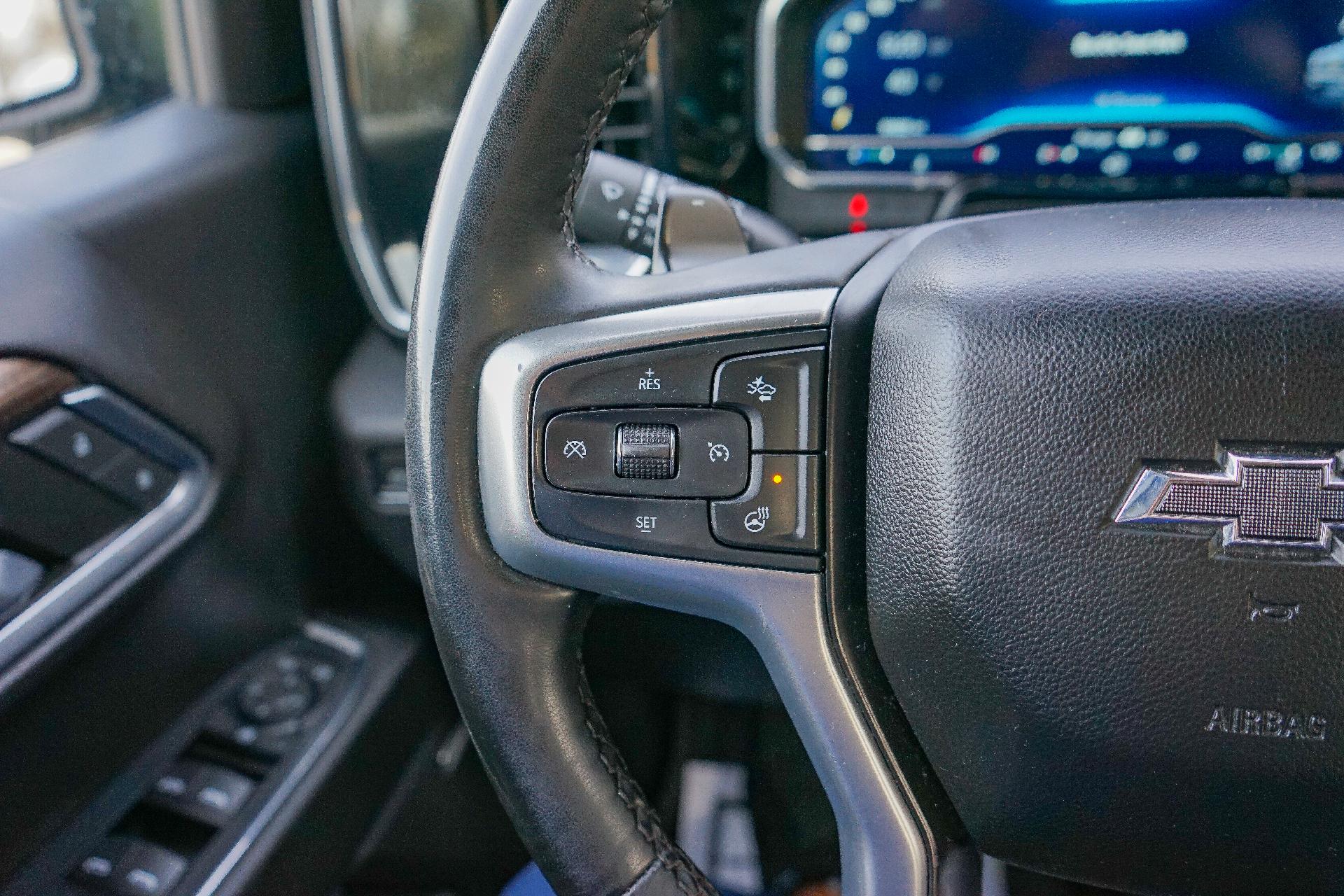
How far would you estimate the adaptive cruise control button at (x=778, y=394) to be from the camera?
2.17 ft

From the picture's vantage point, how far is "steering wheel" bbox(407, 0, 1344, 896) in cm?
59

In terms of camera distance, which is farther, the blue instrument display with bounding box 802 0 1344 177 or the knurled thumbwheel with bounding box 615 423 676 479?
the blue instrument display with bounding box 802 0 1344 177

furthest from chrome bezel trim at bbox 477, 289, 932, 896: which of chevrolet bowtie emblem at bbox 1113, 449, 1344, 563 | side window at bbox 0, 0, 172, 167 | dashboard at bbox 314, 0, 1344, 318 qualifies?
side window at bbox 0, 0, 172, 167

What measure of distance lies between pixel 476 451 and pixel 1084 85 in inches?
32.8

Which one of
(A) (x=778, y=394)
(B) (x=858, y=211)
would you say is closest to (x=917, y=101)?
(B) (x=858, y=211)

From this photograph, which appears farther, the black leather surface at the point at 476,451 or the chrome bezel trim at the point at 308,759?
the chrome bezel trim at the point at 308,759

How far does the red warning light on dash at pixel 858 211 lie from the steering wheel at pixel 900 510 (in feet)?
1.98

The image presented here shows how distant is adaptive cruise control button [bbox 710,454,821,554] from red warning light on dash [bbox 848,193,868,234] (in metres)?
0.70

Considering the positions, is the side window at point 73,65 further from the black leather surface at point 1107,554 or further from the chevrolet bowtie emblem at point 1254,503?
the chevrolet bowtie emblem at point 1254,503

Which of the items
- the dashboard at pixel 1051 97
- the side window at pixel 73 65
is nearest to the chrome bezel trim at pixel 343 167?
the side window at pixel 73 65

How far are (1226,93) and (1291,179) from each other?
0.37ft

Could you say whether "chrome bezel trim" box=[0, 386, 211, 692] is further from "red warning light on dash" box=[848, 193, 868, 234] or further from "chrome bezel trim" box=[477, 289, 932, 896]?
"red warning light on dash" box=[848, 193, 868, 234]

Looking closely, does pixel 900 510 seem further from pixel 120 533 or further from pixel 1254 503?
pixel 120 533

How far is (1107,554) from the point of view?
0.60 meters
